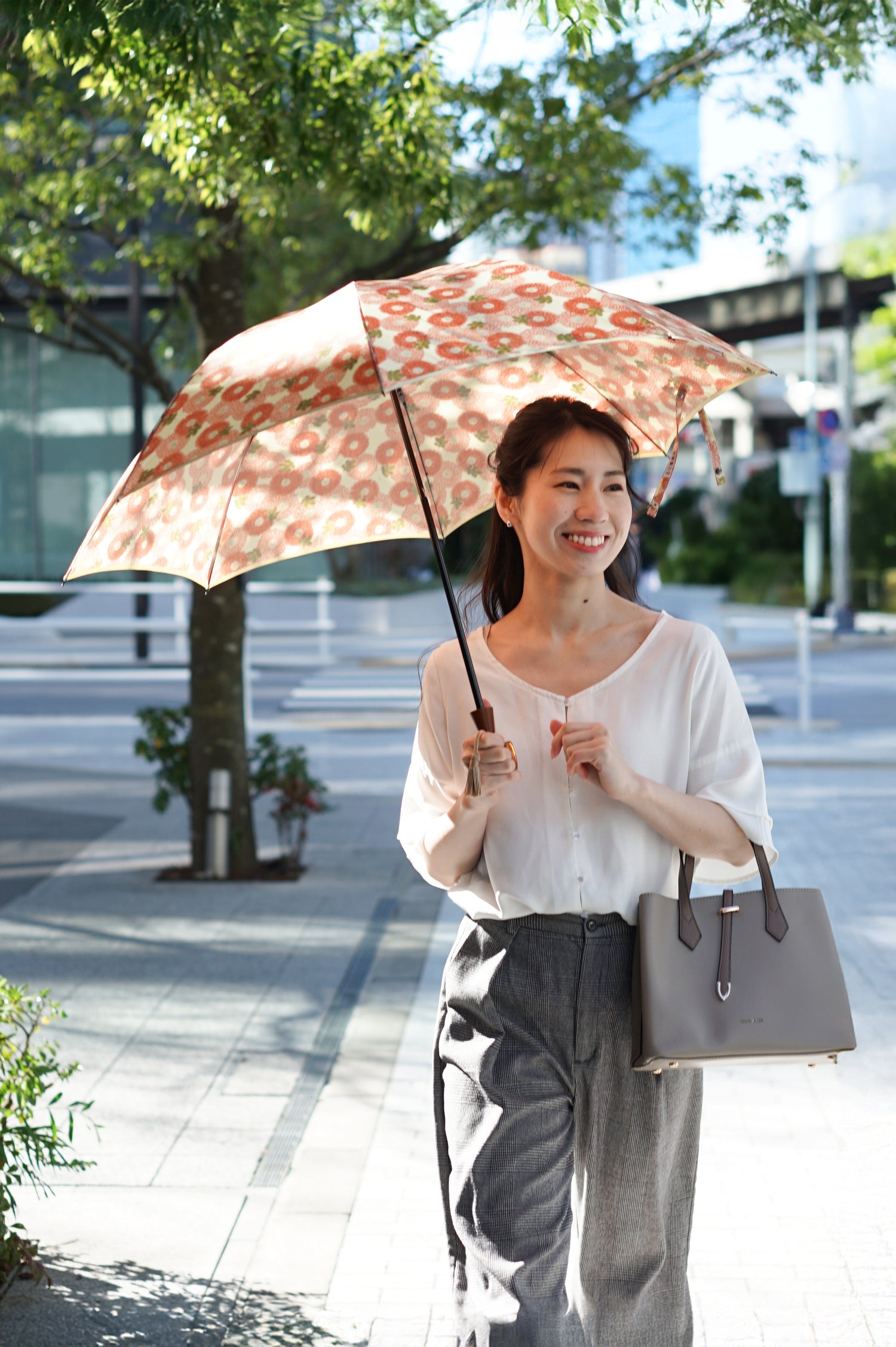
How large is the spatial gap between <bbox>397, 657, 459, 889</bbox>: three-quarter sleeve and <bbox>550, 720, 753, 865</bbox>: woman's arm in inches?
9.1

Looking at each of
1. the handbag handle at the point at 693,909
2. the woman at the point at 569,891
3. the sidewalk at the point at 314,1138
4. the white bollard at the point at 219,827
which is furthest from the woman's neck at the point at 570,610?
the white bollard at the point at 219,827

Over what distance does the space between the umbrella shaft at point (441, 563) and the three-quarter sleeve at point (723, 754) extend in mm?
350

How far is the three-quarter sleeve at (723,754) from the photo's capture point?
2529 millimetres

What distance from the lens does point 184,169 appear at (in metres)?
5.95

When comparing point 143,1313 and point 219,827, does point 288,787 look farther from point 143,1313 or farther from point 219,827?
point 143,1313

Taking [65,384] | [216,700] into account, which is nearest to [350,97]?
[216,700]

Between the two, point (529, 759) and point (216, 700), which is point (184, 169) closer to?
point (216, 700)

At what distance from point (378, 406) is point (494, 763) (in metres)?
1.04

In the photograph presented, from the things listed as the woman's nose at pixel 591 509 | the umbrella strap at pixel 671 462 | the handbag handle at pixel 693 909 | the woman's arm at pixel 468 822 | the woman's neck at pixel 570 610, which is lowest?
the handbag handle at pixel 693 909

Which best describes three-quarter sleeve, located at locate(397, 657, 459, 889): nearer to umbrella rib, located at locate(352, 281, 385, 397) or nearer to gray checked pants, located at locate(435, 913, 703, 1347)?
gray checked pants, located at locate(435, 913, 703, 1347)

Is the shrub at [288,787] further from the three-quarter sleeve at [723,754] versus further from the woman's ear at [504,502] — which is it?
the three-quarter sleeve at [723,754]

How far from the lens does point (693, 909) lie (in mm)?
2482

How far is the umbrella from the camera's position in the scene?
2.45m

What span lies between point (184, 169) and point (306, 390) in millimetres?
3761
